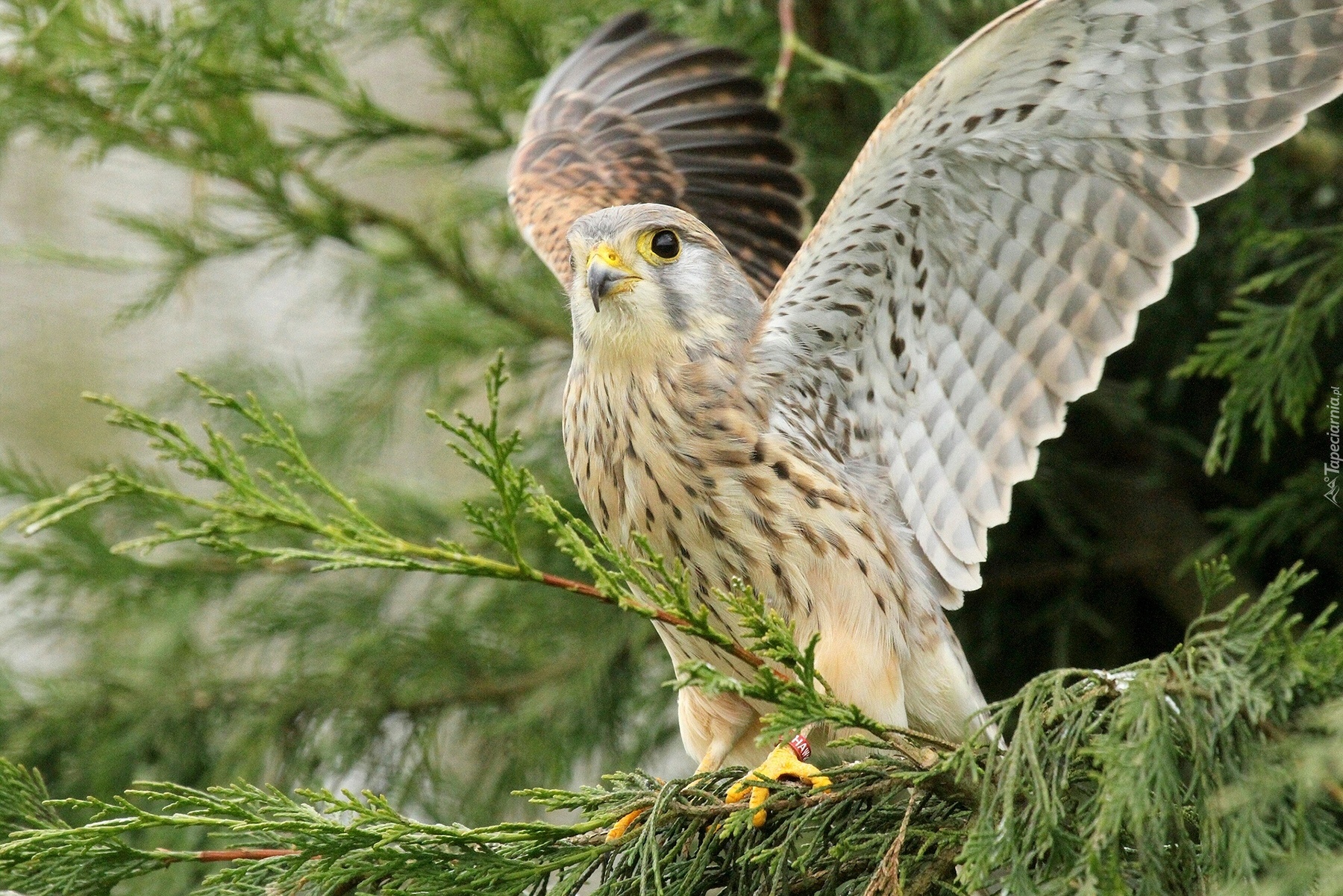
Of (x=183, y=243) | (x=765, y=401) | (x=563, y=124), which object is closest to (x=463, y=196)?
(x=563, y=124)

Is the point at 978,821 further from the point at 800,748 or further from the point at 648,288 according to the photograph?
the point at 648,288

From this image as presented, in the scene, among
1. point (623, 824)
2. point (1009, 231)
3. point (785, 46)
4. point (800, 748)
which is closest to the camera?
point (623, 824)

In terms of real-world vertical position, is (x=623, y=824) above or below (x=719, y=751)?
above

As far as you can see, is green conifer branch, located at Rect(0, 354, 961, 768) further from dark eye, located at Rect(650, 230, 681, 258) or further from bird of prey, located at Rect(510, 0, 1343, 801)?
dark eye, located at Rect(650, 230, 681, 258)

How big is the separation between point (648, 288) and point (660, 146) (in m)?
1.14

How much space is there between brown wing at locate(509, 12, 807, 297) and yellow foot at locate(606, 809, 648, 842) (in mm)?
1633

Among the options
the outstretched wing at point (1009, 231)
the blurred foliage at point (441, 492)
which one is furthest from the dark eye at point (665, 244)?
the blurred foliage at point (441, 492)

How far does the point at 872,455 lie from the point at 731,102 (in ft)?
4.01

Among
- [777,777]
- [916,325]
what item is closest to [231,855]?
[777,777]

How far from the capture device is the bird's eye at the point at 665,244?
→ 8.98 feet

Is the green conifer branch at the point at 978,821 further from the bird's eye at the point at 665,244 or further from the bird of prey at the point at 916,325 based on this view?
the bird's eye at the point at 665,244

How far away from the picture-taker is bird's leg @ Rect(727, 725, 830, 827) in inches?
80.8

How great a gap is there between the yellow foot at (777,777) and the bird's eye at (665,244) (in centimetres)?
102

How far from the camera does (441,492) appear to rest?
4.39m
